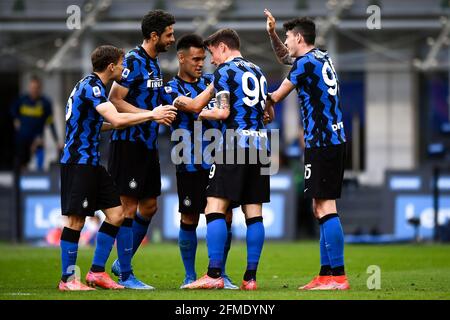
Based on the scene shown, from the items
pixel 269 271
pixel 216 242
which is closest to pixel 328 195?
pixel 216 242

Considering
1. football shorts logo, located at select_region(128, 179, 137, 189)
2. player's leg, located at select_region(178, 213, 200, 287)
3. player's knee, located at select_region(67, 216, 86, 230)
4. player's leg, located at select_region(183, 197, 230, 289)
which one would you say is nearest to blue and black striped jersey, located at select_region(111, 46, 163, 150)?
football shorts logo, located at select_region(128, 179, 137, 189)

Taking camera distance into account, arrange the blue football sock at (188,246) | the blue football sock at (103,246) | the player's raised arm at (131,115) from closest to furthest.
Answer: the player's raised arm at (131,115), the blue football sock at (103,246), the blue football sock at (188,246)

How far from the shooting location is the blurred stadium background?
68.8 feet

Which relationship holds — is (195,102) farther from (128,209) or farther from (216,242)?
(216,242)

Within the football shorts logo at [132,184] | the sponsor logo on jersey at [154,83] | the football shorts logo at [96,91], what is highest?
the sponsor logo on jersey at [154,83]

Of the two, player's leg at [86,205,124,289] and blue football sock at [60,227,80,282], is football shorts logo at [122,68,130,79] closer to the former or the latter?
player's leg at [86,205,124,289]

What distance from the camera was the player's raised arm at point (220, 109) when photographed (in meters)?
10.6

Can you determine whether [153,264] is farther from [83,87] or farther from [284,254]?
[83,87]

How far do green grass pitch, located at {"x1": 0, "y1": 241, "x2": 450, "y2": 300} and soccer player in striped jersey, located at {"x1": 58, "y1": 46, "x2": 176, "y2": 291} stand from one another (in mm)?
408

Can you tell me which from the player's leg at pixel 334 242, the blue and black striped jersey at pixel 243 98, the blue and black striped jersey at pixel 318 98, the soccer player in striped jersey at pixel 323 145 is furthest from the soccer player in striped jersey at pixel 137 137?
the player's leg at pixel 334 242

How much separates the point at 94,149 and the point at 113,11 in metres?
15.5

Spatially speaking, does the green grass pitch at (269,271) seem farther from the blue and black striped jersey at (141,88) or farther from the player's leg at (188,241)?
the blue and black striped jersey at (141,88)

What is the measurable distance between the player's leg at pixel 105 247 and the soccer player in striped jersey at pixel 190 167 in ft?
2.52

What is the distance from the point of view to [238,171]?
10.7 m
